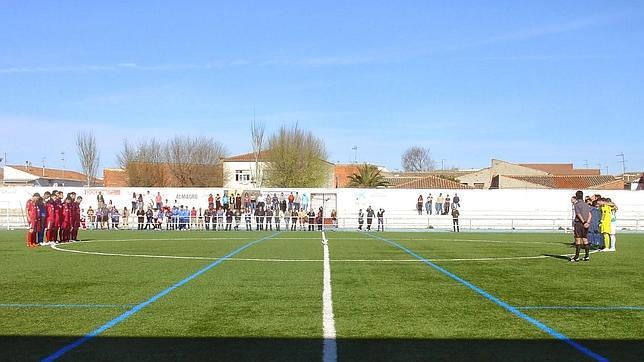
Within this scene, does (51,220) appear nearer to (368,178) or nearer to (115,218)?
(115,218)

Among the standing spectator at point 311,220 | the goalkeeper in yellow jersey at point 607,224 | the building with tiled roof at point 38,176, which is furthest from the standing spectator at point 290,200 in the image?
the building with tiled roof at point 38,176

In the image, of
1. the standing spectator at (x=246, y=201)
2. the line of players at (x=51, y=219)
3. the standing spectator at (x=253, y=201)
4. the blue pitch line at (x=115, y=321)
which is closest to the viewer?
the blue pitch line at (x=115, y=321)

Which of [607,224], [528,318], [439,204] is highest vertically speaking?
[439,204]

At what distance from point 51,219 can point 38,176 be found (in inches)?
3604

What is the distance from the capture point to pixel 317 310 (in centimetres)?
1042

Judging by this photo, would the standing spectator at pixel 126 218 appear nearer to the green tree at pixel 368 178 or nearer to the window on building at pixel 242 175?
the green tree at pixel 368 178

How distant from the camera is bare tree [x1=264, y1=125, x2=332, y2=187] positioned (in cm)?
7538

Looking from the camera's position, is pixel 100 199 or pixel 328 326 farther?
pixel 100 199

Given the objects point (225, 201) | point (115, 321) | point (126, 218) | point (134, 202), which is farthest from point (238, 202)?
point (115, 321)

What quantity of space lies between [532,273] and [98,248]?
1505cm

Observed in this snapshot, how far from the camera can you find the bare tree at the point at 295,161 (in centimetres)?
7538

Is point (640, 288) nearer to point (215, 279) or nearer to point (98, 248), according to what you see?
point (215, 279)

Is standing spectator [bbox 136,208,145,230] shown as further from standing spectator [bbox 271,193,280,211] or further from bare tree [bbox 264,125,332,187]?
bare tree [bbox 264,125,332,187]

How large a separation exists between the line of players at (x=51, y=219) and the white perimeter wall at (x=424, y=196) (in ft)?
64.8
